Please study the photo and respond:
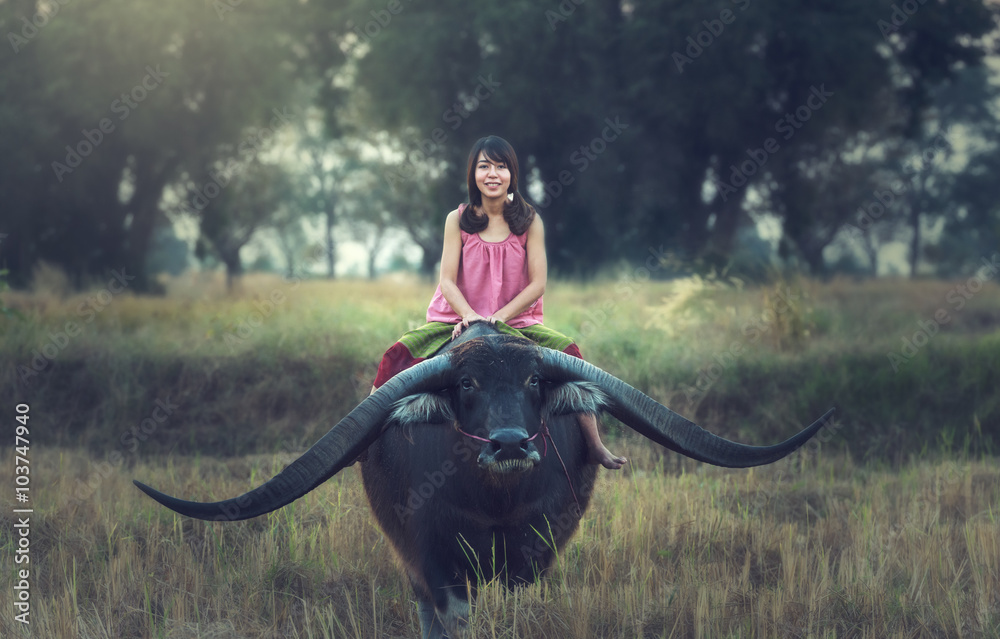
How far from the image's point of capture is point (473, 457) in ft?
10.5

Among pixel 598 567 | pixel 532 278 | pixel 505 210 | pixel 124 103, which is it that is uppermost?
pixel 124 103

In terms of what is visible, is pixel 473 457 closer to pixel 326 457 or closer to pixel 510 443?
pixel 510 443

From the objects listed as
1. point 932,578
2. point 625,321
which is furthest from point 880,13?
point 932,578

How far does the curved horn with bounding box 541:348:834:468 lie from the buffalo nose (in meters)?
0.53

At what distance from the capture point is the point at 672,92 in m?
17.7

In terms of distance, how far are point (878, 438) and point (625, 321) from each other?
13.6 ft

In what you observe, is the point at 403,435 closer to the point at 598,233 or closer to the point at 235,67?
the point at 235,67

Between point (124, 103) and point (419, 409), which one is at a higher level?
point (124, 103)

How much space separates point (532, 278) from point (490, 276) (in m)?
0.21

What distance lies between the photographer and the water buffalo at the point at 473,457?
10.00 feet

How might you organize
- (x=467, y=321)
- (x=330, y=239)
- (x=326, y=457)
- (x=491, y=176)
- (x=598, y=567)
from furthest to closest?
(x=330, y=239)
(x=598, y=567)
(x=491, y=176)
(x=467, y=321)
(x=326, y=457)

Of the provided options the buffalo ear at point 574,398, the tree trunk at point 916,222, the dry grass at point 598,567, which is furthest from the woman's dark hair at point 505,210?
the tree trunk at point 916,222

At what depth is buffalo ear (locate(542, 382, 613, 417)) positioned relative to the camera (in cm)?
334

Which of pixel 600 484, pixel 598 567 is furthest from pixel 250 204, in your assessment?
pixel 598 567
